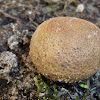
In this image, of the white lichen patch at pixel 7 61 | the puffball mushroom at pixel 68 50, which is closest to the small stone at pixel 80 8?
the puffball mushroom at pixel 68 50

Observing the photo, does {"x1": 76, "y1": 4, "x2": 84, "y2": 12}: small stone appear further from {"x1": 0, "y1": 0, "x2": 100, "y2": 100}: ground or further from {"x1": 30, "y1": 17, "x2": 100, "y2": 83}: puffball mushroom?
{"x1": 30, "y1": 17, "x2": 100, "y2": 83}: puffball mushroom

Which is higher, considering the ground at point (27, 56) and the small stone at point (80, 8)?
the small stone at point (80, 8)

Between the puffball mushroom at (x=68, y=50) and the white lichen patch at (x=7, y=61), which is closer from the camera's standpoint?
the puffball mushroom at (x=68, y=50)

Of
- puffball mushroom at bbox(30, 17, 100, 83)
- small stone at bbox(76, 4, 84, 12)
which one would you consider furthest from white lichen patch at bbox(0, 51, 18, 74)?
small stone at bbox(76, 4, 84, 12)

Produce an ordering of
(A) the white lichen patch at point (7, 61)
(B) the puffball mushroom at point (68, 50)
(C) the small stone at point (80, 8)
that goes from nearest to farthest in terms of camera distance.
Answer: (B) the puffball mushroom at point (68, 50) → (A) the white lichen patch at point (7, 61) → (C) the small stone at point (80, 8)

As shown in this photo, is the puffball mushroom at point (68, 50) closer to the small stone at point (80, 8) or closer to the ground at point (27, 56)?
the ground at point (27, 56)

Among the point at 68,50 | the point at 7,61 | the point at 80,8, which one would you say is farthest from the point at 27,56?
the point at 80,8

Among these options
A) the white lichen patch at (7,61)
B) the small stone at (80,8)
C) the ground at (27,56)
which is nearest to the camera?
the ground at (27,56)
